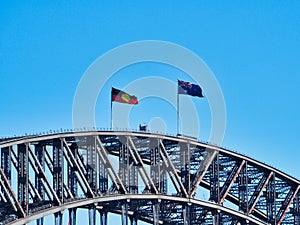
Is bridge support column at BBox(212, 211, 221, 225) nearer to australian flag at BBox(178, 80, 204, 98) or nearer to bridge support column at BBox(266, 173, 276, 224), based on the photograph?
bridge support column at BBox(266, 173, 276, 224)

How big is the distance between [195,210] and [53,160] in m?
28.8

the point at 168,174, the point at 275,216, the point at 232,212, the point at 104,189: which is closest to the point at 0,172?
the point at 104,189

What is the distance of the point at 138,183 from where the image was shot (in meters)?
151

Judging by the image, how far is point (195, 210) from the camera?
16312cm

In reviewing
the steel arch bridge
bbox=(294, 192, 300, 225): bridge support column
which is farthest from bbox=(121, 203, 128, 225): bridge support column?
bbox=(294, 192, 300, 225): bridge support column

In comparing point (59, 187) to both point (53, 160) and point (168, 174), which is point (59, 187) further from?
point (168, 174)

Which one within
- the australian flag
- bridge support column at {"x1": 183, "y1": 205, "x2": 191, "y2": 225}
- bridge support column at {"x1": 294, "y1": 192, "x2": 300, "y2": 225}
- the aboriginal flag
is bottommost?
bridge support column at {"x1": 294, "y1": 192, "x2": 300, "y2": 225}

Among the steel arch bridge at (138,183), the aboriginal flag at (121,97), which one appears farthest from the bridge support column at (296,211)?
the aboriginal flag at (121,97)

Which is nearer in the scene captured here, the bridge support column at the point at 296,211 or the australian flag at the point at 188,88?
the australian flag at the point at 188,88

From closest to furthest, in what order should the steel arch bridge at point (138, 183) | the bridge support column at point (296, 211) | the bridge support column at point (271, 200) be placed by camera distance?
1. the steel arch bridge at point (138, 183)
2. the bridge support column at point (271, 200)
3. the bridge support column at point (296, 211)

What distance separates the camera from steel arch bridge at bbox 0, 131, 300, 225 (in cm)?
13625

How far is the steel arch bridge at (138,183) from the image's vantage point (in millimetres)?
136250

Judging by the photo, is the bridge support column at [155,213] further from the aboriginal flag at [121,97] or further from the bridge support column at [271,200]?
the bridge support column at [271,200]

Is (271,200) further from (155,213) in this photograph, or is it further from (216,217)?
(155,213)
